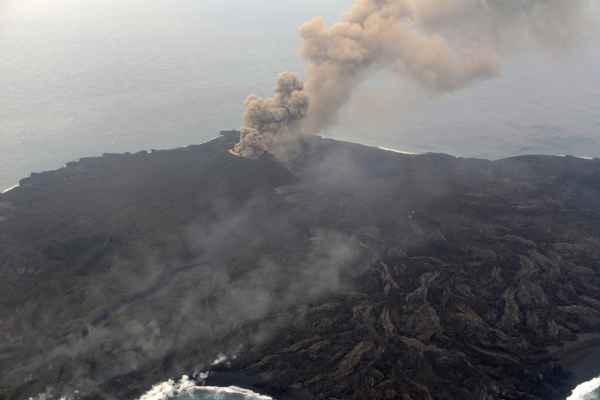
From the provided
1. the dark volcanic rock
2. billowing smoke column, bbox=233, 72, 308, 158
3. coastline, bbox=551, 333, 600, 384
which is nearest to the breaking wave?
the dark volcanic rock

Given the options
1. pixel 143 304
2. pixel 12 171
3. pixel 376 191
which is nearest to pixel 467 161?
pixel 376 191

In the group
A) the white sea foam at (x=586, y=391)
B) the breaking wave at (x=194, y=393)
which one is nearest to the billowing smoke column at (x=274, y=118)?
the breaking wave at (x=194, y=393)

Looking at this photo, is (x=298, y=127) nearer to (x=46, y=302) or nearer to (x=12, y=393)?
(x=46, y=302)

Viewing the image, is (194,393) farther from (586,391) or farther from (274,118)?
(274,118)

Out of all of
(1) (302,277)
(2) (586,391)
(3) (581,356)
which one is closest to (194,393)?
(1) (302,277)

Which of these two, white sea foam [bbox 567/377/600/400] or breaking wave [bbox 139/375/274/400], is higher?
breaking wave [bbox 139/375/274/400]

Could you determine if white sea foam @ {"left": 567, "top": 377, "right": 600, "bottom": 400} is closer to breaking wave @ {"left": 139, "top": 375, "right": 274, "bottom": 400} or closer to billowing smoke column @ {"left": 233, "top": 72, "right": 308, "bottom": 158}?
breaking wave @ {"left": 139, "top": 375, "right": 274, "bottom": 400}
